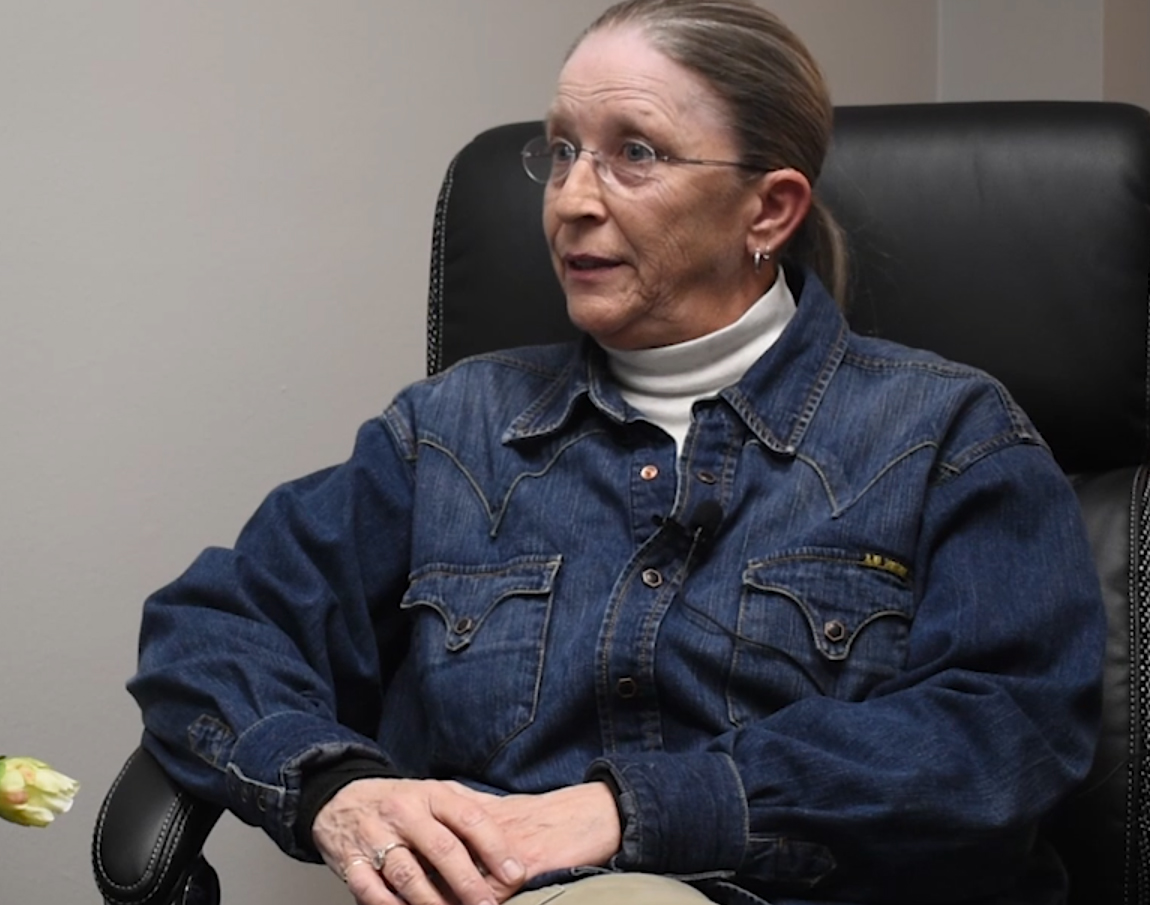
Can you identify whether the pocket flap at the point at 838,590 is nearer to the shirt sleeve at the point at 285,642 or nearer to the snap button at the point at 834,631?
the snap button at the point at 834,631

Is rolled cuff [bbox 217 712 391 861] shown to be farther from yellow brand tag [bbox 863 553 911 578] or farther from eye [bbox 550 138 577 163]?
A: eye [bbox 550 138 577 163]

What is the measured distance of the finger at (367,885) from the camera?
1227 mm

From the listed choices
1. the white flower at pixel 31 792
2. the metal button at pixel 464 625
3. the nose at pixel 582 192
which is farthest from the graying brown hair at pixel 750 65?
the white flower at pixel 31 792

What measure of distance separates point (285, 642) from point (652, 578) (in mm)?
313

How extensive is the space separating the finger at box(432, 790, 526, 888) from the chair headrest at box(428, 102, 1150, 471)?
57 centimetres

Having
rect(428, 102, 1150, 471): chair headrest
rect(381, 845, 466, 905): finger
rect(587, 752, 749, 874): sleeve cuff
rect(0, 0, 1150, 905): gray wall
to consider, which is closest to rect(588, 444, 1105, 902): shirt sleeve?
rect(587, 752, 749, 874): sleeve cuff

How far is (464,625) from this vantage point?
1.45m

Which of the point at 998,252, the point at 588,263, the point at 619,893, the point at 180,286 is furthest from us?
the point at 180,286

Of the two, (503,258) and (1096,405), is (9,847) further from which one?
(1096,405)

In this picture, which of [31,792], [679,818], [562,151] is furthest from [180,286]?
[31,792]

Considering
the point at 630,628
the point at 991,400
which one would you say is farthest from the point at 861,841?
the point at 991,400

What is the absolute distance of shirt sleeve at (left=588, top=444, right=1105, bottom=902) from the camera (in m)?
1.24

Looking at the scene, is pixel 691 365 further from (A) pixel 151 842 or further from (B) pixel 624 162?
(A) pixel 151 842

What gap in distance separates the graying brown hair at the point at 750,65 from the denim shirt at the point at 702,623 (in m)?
0.13
